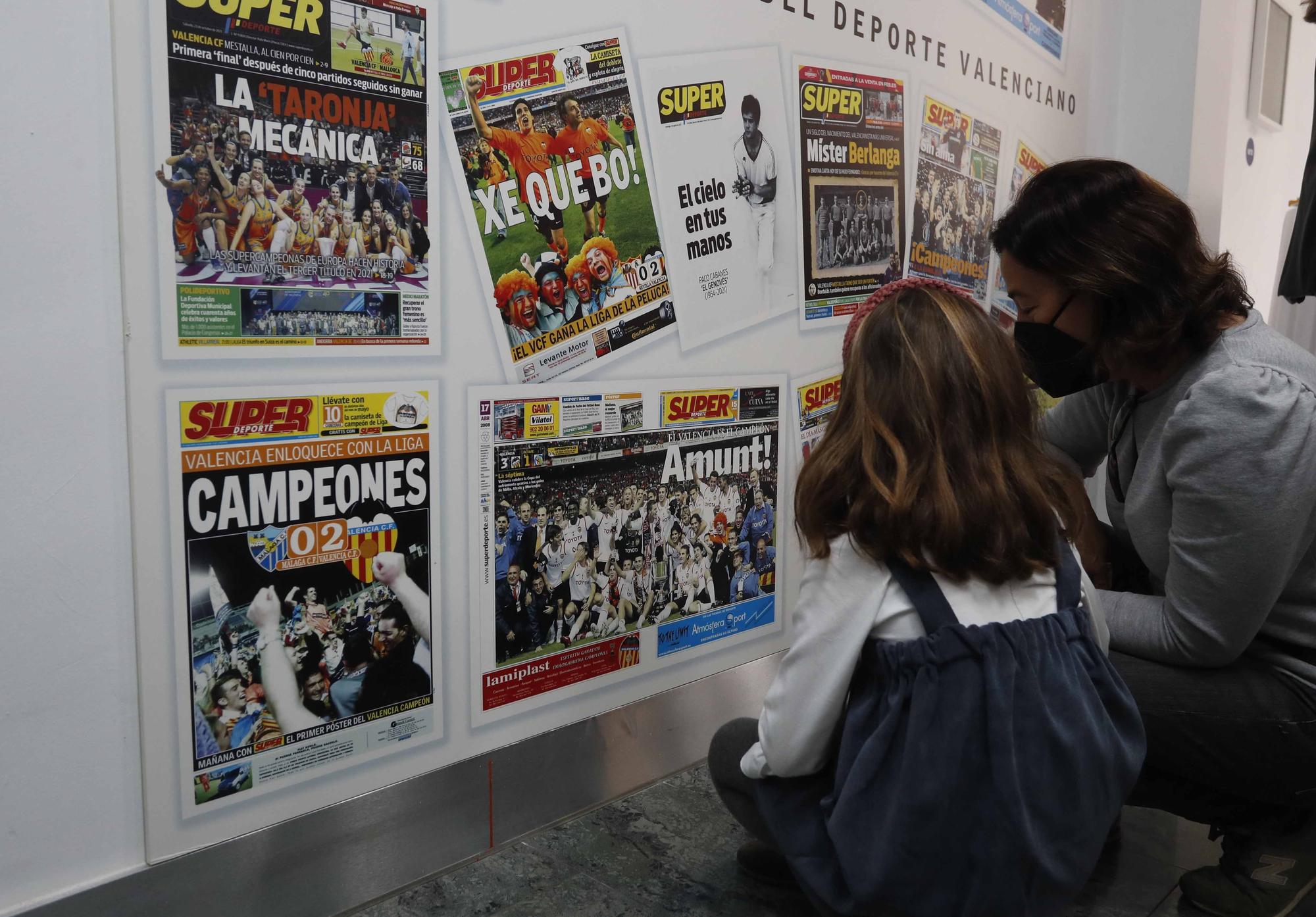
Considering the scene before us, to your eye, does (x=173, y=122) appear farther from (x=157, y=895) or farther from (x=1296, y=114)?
(x=1296, y=114)

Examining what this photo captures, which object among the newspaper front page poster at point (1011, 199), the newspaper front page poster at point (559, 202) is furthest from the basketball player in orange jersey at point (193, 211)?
the newspaper front page poster at point (1011, 199)

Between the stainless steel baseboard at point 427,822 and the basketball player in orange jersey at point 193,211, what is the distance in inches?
29.3

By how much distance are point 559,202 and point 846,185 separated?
2.33ft

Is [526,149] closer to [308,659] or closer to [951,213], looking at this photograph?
[308,659]

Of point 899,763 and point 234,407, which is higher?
point 234,407

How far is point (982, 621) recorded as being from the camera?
3.13 feet

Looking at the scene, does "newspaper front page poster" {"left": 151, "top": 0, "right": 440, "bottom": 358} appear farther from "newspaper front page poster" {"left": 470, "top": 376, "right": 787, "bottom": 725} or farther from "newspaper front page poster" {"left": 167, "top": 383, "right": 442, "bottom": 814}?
"newspaper front page poster" {"left": 470, "top": 376, "right": 787, "bottom": 725}

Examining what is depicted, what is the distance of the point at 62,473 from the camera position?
103cm

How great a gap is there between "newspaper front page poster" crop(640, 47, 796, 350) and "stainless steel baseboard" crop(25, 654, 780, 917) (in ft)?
2.33

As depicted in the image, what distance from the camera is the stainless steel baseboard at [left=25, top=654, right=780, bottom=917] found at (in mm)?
1157

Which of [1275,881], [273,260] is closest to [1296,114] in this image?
[1275,881]

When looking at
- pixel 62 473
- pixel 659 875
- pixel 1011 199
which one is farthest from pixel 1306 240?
pixel 62 473

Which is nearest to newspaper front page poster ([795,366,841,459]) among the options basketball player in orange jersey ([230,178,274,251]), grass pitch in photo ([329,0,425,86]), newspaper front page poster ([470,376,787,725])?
newspaper front page poster ([470,376,787,725])

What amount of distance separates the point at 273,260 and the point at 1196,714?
137 centimetres
